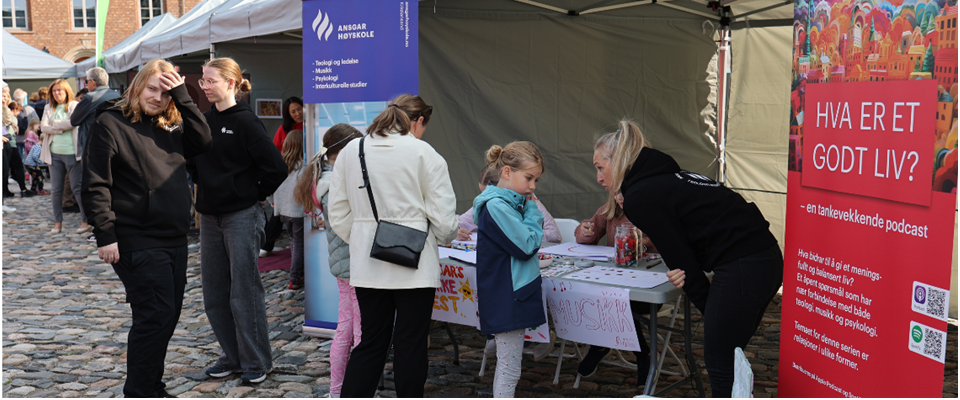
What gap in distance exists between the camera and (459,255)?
3.77 metres

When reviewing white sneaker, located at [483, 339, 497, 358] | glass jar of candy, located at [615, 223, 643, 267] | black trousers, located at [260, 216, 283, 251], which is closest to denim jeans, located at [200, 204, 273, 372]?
white sneaker, located at [483, 339, 497, 358]

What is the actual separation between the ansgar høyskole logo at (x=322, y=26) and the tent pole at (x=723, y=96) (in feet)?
13.6

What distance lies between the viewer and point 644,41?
6.81m

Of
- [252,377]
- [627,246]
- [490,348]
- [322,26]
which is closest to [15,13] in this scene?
[322,26]

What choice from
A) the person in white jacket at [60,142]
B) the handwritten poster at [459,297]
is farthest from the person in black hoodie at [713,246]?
the person in white jacket at [60,142]

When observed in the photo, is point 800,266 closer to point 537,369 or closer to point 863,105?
point 863,105

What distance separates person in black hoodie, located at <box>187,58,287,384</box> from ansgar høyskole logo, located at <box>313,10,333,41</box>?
3.10 ft

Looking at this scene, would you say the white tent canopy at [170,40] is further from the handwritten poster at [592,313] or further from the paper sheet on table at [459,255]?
the handwritten poster at [592,313]

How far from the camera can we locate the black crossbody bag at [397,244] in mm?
2814

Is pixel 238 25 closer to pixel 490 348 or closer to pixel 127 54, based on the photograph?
pixel 490 348

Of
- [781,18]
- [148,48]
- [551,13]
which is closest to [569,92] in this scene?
[551,13]

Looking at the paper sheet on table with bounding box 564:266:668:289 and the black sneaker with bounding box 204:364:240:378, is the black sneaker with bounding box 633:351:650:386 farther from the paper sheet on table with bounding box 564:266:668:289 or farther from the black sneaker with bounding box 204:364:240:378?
the black sneaker with bounding box 204:364:240:378

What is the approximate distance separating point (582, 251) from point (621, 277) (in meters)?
0.67

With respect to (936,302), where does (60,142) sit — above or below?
above
